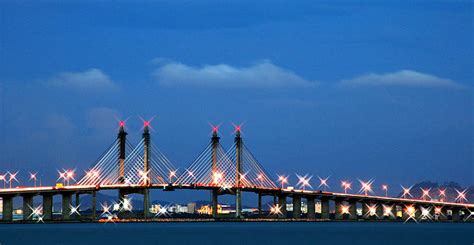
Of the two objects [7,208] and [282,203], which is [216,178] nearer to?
[282,203]

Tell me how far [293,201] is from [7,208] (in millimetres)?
46569

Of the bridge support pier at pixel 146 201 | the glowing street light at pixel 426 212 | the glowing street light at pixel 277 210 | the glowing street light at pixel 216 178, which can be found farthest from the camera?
the glowing street light at pixel 426 212

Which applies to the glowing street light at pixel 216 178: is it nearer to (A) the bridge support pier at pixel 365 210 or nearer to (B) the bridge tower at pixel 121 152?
(B) the bridge tower at pixel 121 152

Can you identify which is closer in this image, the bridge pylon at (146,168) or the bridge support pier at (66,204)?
the bridge support pier at (66,204)

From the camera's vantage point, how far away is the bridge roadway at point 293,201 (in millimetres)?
150500

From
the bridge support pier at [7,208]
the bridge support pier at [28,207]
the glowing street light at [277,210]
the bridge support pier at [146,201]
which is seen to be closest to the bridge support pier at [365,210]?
the glowing street light at [277,210]

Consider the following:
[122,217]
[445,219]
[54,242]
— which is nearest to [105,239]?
[54,242]

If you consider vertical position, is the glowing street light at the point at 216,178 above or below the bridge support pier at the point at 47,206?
above

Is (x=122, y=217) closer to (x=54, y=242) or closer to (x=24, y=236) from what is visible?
(x=24, y=236)

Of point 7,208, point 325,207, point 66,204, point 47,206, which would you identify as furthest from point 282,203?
point 7,208

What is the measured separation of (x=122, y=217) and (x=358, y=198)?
3614 cm

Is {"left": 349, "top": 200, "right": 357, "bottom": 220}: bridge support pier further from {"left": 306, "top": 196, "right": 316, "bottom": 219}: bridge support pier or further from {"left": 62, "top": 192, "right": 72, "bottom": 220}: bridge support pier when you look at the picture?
{"left": 62, "top": 192, "right": 72, "bottom": 220}: bridge support pier

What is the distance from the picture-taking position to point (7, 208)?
15212cm

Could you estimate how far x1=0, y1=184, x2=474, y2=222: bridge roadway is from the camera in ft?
494
